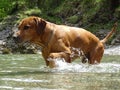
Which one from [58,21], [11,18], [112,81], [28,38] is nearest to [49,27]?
[28,38]

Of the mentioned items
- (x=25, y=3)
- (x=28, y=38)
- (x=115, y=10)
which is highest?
(x=28, y=38)

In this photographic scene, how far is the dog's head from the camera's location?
25.5 feet

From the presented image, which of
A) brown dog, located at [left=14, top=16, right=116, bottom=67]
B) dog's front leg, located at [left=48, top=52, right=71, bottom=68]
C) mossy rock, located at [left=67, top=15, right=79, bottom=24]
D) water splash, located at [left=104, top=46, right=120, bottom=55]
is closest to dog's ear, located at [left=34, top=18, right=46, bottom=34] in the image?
brown dog, located at [left=14, top=16, right=116, bottom=67]

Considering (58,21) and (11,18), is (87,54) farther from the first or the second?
(11,18)

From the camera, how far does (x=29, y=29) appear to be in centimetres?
788

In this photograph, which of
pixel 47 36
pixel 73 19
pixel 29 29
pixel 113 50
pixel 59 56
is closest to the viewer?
pixel 59 56

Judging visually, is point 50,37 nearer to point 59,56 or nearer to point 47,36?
point 47,36

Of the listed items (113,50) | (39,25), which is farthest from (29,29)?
(113,50)

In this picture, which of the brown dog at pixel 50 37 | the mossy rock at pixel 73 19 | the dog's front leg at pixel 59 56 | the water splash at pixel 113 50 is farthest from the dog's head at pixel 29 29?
the mossy rock at pixel 73 19

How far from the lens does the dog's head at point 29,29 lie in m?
7.76

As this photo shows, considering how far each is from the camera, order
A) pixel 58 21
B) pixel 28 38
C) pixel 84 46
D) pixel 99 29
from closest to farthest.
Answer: pixel 28 38 < pixel 84 46 < pixel 99 29 < pixel 58 21

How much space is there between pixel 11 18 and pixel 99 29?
8.36 m

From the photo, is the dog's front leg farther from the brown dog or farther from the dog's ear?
A: the dog's ear

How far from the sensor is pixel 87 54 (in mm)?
8922
